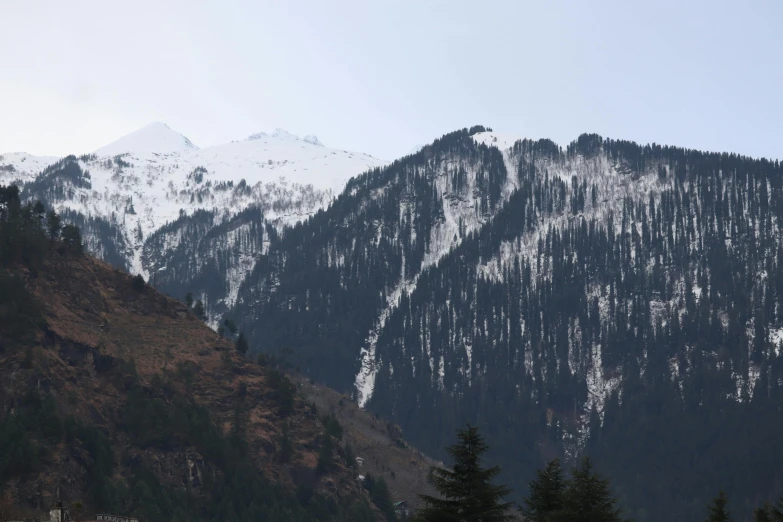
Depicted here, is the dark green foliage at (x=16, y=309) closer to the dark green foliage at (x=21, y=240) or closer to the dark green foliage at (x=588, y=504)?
the dark green foliage at (x=21, y=240)

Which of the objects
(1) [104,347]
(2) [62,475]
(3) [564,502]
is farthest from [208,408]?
(3) [564,502]

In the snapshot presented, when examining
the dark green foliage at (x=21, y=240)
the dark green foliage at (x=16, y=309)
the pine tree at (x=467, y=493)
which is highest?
the dark green foliage at (x=21, y=240)

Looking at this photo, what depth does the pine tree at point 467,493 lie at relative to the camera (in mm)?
56375

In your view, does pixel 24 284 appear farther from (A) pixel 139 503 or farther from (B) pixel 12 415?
(A) pixel 139 503

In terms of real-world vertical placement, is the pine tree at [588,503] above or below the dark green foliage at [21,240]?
below

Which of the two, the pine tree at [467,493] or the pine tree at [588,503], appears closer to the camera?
the pine tree at [467,493]

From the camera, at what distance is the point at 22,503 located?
141875mm

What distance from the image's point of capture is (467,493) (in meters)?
56.9

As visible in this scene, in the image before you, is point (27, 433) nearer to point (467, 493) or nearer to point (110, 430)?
point (110, 430)

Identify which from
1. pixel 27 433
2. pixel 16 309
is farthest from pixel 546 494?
pixel 16 309

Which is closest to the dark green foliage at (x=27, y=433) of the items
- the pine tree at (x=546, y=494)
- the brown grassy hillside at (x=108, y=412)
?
the brown grassy hillside at (x=108, y=412)

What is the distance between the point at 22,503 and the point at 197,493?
3953 centimetres

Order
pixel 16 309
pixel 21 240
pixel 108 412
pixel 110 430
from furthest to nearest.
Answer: pixel 21 240, pixel 108 412, pixel 110 430, pixel 16 309

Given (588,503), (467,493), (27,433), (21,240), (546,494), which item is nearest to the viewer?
(467,493)
